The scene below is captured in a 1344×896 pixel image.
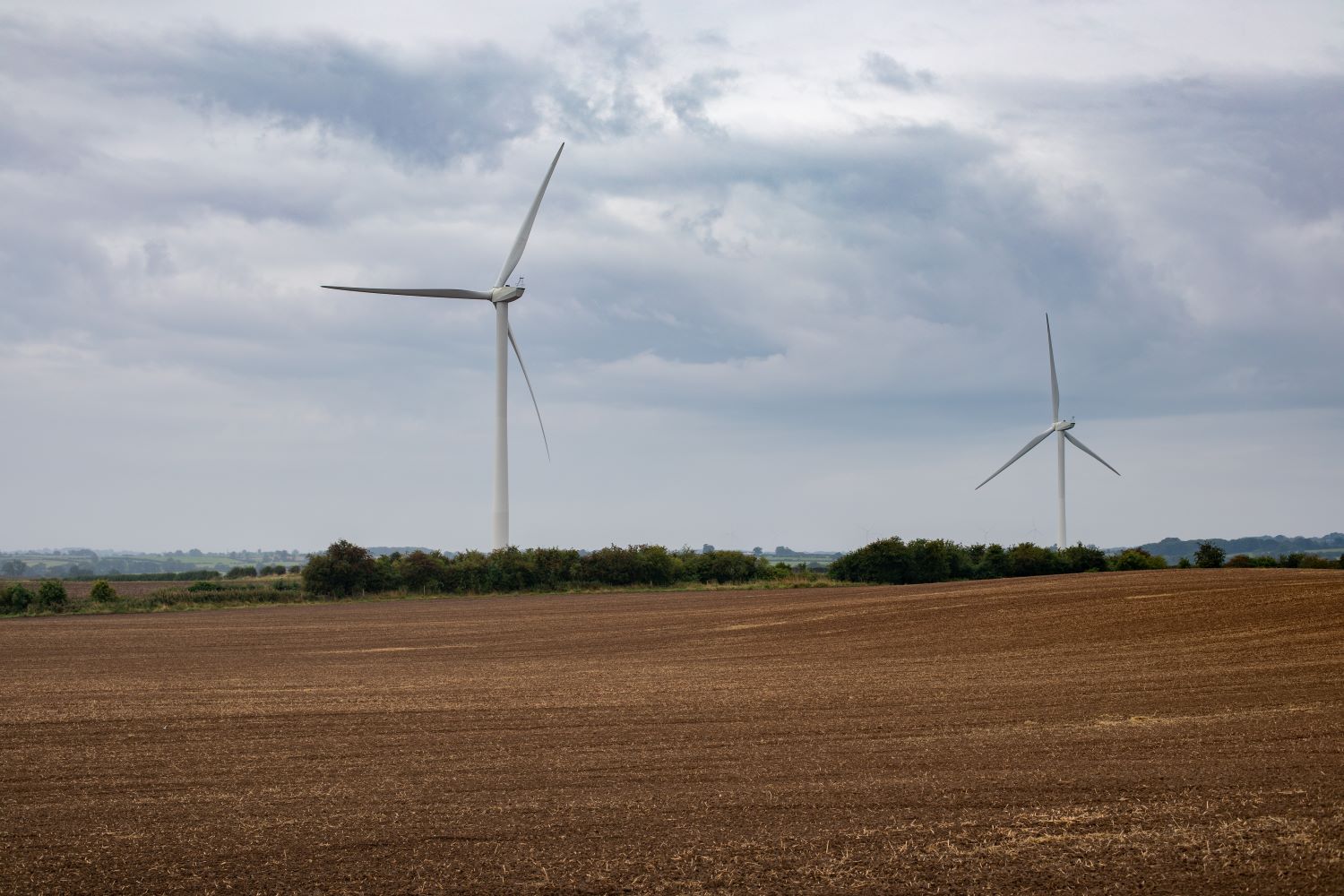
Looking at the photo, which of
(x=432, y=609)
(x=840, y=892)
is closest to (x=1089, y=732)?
(x=840, y=892)

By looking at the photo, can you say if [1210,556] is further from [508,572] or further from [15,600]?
[15,600]

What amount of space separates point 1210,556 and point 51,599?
7027 cm

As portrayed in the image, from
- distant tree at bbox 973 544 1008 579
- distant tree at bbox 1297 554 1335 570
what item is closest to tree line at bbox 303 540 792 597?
distant tree at bbox 973 544 1008 579

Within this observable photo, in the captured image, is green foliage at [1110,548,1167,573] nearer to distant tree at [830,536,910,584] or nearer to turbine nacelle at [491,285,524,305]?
distant tree at [830,536,910,584]

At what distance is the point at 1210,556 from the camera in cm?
7600

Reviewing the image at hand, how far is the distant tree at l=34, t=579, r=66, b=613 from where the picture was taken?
2554 inches

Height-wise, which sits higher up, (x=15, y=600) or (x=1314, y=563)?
(x=1314, y=563)

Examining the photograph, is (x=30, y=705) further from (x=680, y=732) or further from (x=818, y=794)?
(x=818, y=794)

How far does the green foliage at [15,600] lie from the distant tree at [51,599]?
0.69 m

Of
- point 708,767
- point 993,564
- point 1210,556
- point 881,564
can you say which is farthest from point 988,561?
point 708,767

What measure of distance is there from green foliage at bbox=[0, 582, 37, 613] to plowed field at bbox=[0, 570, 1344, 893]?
107 feet

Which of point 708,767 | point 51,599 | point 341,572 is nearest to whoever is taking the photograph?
point 708,767

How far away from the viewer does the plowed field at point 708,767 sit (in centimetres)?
1181

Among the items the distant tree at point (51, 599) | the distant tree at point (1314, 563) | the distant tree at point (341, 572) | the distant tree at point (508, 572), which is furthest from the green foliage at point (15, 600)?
the distant tree at point (1314, 563)
